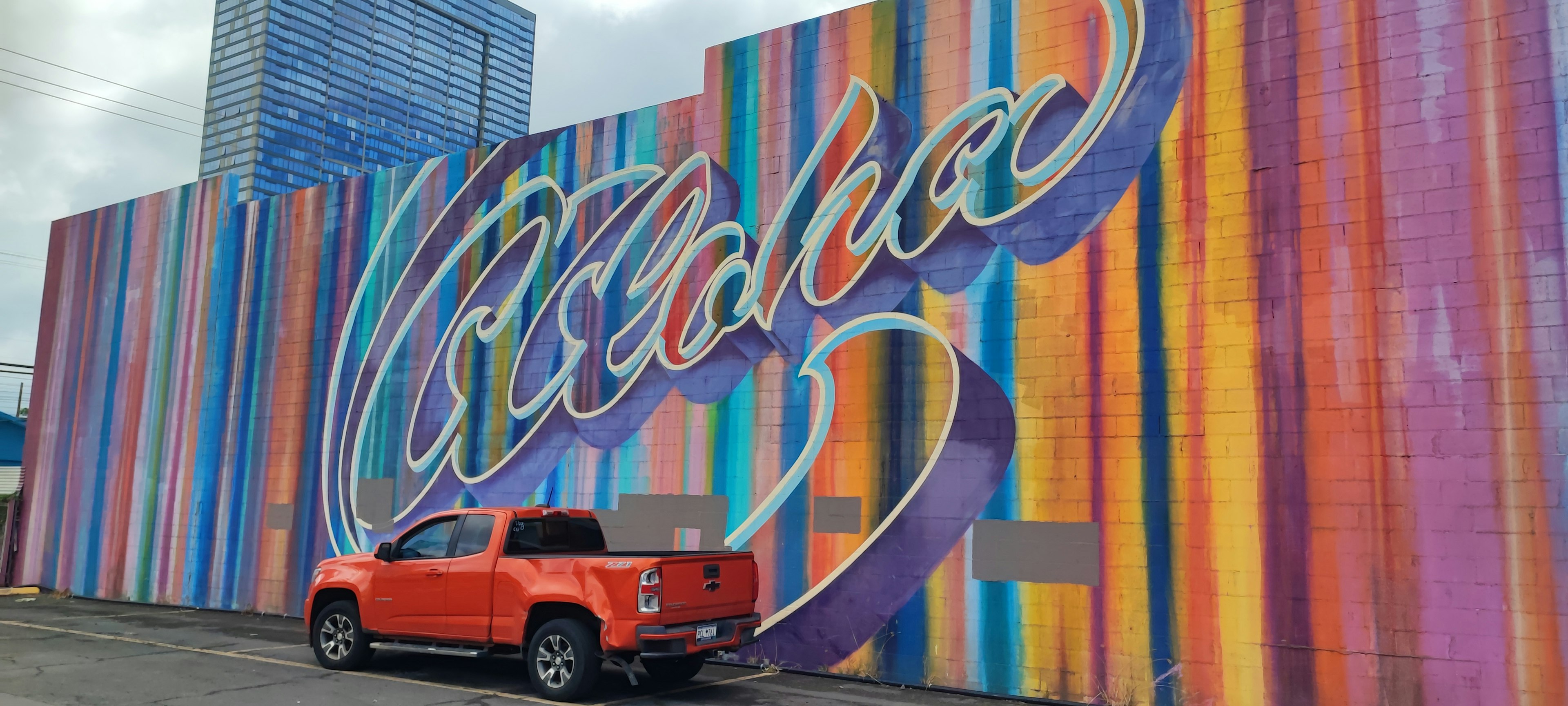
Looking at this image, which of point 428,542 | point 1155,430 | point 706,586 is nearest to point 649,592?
point 706,586

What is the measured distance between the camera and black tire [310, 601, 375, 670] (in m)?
11.0

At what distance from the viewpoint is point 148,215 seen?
1962 cm

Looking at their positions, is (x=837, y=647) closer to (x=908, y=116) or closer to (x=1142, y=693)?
(x=1142, y=693)

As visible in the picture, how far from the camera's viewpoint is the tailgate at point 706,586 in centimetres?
923

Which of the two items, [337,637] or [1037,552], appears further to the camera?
[337,637]

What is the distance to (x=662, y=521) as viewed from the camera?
12.9 metres

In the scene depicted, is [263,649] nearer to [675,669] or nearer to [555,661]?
[555,661]

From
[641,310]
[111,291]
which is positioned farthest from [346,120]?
[641,310]

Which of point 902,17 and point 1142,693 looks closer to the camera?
point 1142,693

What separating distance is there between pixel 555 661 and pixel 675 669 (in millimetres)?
1586

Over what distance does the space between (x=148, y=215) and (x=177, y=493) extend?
17.0ft

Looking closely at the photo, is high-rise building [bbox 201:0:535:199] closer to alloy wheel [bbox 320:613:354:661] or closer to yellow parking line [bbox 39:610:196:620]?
yellow parking line [bbox 39:610:196:620]

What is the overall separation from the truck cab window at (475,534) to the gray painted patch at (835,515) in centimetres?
338

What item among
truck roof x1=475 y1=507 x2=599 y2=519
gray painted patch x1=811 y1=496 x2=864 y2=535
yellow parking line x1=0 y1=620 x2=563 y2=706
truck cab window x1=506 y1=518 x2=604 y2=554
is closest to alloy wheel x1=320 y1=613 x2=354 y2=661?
yellow parking line x1=0 y1=620 x2=563 y2=706
